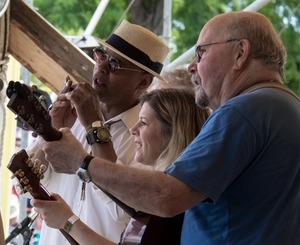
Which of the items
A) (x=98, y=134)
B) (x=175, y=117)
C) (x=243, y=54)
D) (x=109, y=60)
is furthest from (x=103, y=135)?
(x=243, y=54)

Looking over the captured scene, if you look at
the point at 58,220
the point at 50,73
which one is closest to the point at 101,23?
the point at 50,73

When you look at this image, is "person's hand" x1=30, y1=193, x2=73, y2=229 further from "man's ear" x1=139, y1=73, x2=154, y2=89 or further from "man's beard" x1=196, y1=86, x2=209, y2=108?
"man's ear" x1=139, y1=73, x2=154, y2=89

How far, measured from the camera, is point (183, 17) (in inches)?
410

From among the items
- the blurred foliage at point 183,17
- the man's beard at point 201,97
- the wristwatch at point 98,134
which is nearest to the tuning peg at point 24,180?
the wristwatch at point 98,134

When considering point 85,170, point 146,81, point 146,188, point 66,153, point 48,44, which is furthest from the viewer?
point 48,44

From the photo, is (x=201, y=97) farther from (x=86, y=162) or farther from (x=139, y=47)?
(x=139, y=47)

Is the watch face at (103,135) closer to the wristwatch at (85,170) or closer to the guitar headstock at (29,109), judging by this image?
the guitar headstock at (29,109)

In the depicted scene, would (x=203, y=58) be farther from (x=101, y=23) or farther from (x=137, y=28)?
(x=101, y=23)

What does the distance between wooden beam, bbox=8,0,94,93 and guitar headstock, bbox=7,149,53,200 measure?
0.85 meters

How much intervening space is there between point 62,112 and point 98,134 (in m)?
0.35

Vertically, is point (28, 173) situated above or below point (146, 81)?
above

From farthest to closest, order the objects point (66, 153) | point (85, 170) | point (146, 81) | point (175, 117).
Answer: point (146, 81)
point (175, 117)
point (66, 153)
point (85, 170)

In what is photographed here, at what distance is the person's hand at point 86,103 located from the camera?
8.62 ft

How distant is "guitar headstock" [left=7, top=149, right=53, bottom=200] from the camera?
2312 mm
